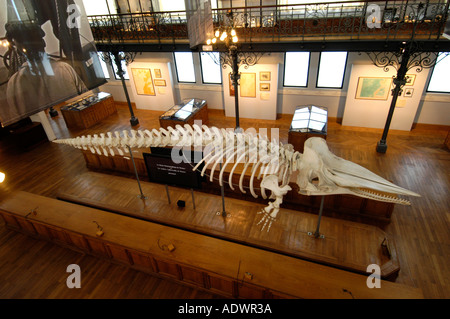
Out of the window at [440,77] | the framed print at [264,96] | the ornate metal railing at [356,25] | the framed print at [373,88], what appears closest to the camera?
the ornate metal railing at [356,25]

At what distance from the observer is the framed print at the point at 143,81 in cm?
1197

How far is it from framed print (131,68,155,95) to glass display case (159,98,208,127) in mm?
2116

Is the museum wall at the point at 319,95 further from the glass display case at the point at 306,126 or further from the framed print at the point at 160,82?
the glass display case at the point at 306,126

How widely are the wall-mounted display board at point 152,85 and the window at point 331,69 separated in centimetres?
610

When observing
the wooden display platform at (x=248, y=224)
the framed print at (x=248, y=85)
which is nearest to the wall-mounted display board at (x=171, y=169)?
the wooden display platform at (x=248, y=224)

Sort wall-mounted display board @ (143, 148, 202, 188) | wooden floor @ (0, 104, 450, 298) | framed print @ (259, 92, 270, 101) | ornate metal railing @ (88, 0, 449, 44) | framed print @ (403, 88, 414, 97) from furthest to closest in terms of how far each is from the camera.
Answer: framed print @ (259, 92, 270, 101) < framed print @ (403, 88, 414, 97) < ornate metal railing @ (88, 0, 449, 44) < wall-mounted display board @ (143, 148, 202, 188) < wooden floor @ (0, 104, 450, 298)

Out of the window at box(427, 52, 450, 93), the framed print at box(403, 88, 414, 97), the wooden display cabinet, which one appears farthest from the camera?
the wooden display cabinet

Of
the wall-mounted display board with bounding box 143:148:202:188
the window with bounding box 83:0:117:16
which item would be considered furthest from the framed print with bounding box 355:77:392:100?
the window with bounding box 83:0:117:16

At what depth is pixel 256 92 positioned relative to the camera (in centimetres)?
1088

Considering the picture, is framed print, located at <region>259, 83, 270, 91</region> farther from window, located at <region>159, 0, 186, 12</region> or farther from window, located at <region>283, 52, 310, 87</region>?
window, located at <region>159, 0, 186, 12</region>

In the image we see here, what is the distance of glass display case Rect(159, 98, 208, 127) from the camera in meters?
10.0

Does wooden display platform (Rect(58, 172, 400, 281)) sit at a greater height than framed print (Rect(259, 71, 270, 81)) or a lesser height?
lesser
